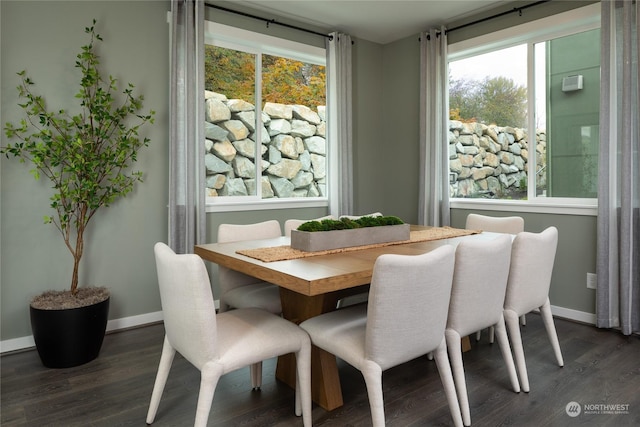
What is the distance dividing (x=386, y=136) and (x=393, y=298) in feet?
11.6

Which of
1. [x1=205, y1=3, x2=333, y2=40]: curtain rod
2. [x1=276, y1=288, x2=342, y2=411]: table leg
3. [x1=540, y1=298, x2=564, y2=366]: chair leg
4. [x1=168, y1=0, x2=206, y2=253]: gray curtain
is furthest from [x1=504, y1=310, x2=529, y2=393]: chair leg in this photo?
[x1=205, y1=3, x2=333, y2=40]: curtain rod

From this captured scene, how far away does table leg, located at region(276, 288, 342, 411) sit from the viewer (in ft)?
6.88

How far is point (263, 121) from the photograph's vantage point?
4090 millimetres

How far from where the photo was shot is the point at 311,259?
6.75 feet

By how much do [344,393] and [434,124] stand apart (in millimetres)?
2834

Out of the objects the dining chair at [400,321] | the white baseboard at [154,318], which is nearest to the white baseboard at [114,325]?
the white baseboard at [154,318]

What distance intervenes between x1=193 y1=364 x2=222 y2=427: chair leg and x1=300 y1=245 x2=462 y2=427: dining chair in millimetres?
478

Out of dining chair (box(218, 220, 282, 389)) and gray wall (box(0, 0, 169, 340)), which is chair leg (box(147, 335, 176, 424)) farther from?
gray wall (box(0, 0, 169, 340))

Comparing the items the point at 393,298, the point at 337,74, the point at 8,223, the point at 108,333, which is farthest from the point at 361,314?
the point at 337,74

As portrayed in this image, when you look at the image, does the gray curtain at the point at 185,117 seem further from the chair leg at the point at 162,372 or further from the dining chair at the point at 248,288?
the chair leg at the point at 162,372

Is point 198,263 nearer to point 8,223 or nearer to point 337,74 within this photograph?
point 8,223

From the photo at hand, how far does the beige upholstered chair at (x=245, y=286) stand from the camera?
2459 mm

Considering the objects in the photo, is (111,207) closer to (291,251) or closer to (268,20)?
(291,251)

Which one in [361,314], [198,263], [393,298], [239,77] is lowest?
[361,314]
